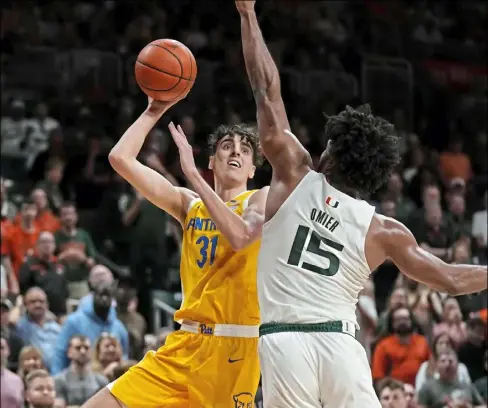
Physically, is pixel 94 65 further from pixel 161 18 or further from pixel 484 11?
pixel 484 11

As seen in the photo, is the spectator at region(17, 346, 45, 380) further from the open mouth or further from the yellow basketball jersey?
the open mouth

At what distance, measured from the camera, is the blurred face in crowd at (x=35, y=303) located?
403 inches

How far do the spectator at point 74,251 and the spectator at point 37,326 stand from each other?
1.02 meters

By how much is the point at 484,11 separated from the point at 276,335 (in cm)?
1533

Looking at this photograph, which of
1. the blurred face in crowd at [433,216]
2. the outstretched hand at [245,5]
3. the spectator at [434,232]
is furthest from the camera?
the blurred face in crowd at [433,216]

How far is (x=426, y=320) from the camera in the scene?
11.5 metres

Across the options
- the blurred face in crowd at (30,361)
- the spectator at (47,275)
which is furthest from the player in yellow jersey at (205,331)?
the spectator at (47,275)

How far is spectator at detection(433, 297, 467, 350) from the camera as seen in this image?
11.1 meters

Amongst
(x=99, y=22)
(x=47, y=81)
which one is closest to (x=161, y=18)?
(x=99, y=22)

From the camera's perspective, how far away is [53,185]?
1284 centimetres

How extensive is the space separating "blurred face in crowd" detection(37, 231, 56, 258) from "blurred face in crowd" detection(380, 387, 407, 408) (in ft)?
13.0

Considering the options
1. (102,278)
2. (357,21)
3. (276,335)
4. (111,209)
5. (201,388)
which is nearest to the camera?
(276,335)

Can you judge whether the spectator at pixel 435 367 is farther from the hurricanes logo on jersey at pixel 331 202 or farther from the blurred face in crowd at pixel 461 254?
the hurricanes logo on jersey at pixel 331 202

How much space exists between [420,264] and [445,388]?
5.62 metres
